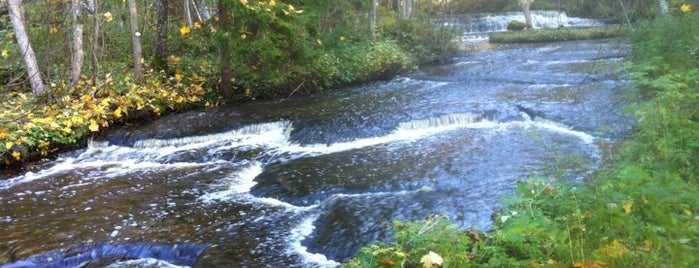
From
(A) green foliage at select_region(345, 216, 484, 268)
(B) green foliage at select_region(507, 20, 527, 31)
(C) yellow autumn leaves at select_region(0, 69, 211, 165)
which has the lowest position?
(A) green foliage at select_region(345, 216, 484, 268)

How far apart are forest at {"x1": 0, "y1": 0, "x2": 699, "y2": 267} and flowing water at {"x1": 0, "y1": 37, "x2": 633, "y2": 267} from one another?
736 mm

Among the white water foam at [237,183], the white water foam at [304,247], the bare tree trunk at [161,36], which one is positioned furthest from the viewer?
the bare tree trunk at [161,36]

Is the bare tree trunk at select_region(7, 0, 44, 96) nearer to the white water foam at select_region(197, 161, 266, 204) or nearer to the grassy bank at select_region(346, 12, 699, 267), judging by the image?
the white water foam at select_region(197, 161, 266, 204)

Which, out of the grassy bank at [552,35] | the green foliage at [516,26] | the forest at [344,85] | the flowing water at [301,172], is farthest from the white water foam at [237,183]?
the green foliage at [516,26]

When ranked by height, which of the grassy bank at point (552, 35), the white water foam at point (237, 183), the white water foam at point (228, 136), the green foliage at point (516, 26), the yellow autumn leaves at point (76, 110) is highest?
the green foliage at point (516, 26)

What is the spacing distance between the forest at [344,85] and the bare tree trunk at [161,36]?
4 centimetres

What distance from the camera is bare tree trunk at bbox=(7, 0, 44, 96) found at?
1011cm

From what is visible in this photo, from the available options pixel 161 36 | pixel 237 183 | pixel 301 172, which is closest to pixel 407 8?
pixel 161 36

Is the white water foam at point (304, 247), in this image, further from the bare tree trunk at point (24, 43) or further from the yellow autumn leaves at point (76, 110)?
the bare tree trunk at point (24, 43)

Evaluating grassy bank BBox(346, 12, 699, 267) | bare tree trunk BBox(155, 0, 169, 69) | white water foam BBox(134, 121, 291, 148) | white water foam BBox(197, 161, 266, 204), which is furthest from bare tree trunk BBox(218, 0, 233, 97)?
grassy bank BBox(346, 12, 699, 267)

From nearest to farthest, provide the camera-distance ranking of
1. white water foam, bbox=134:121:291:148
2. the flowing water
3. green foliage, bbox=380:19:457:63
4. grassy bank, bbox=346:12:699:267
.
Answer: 1. grassy bank, bbox=346:12:699:267
2. the flowing water
3. white water foam, bbox=134:121:291:148
4. green foliage, bbox=380:19:457:63

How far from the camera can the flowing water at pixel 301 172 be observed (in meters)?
5.99

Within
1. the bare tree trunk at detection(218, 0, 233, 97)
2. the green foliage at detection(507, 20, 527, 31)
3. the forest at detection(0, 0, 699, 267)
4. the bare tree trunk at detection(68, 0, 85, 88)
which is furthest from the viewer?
the green foliage at detection(507, 20, 527, 31)

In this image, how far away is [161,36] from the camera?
14344mm
